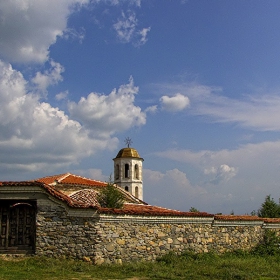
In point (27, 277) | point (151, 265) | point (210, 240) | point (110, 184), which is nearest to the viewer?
point (27, 277)

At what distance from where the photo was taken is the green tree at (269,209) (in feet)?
73.3

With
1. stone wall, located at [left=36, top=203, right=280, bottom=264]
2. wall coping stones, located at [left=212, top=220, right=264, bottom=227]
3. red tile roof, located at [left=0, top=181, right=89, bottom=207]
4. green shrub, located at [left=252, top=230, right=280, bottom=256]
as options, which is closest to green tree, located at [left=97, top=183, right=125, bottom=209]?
stone wall, located at [left=36, top=203, right=280, bottom=264]

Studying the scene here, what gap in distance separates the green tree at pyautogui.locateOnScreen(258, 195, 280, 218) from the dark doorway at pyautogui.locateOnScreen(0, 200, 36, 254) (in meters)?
15.4

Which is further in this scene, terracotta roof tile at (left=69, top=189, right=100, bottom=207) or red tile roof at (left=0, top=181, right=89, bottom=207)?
terracotta roof tile at (left=69, top=189, right=100, bottom=207)

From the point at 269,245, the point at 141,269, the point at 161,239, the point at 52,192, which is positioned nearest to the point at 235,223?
the point at 269,245

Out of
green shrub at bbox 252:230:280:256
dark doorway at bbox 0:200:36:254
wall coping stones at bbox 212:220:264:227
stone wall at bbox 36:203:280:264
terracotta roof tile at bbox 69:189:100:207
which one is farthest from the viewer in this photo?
green shrub at bbox 252:230:280:256

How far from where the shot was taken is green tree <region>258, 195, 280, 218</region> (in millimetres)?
22344

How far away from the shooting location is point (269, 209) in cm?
2269

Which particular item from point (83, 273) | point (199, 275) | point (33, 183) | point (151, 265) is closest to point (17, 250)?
point (33, 183)

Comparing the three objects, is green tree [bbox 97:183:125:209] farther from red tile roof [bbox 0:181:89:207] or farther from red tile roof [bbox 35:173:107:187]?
red tile roof [bbox 35:173:107:187]

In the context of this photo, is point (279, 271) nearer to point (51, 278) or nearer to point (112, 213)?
point (112, 213)

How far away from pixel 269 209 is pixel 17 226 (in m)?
16.0

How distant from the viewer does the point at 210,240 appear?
1477cm

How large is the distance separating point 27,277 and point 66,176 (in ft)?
35.2
